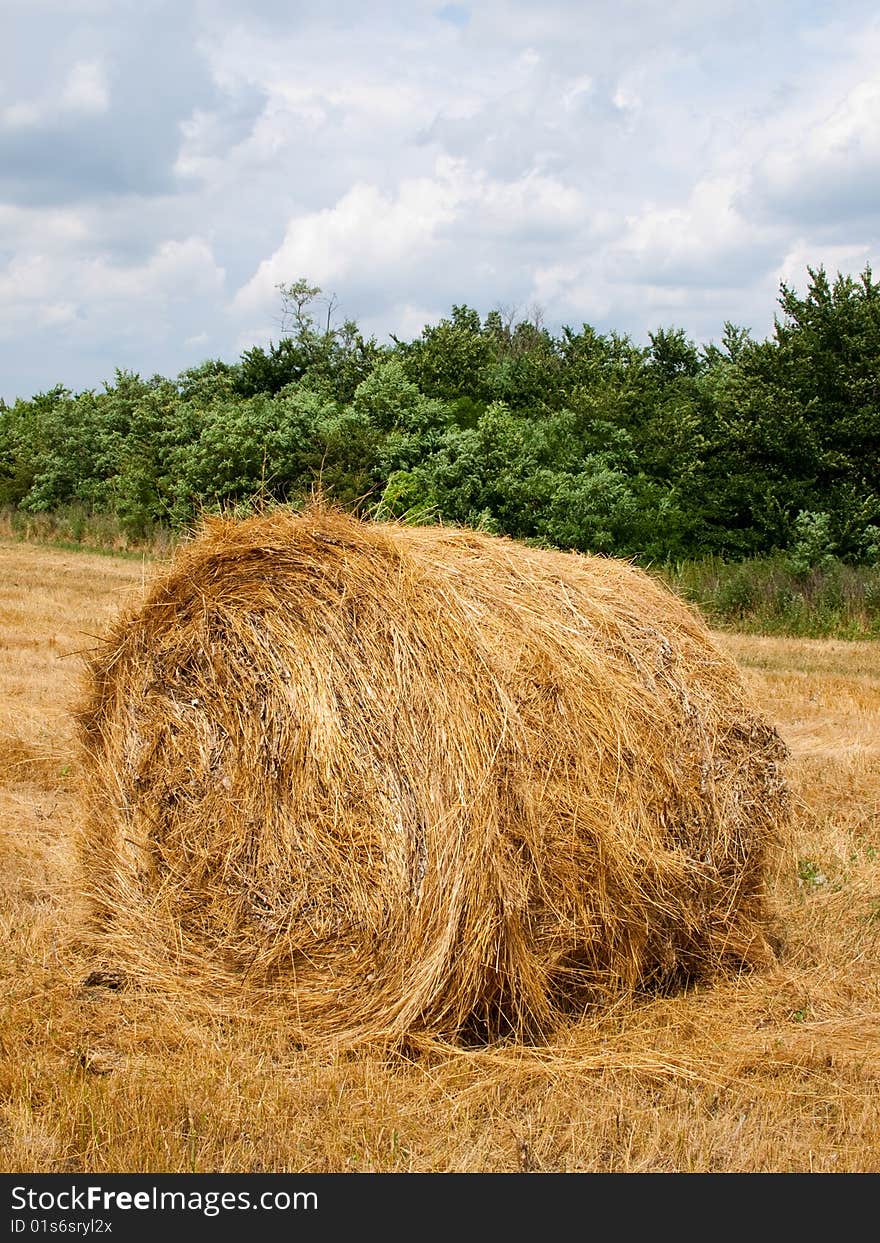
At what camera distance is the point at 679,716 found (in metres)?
5.52

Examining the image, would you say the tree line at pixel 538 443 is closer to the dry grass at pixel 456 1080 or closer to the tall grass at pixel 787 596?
the tall grass at pixel 787 596

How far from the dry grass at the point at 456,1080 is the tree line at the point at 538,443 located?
57.0ft

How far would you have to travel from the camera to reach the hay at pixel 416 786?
16.1 ft

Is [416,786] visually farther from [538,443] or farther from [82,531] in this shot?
[82,531]

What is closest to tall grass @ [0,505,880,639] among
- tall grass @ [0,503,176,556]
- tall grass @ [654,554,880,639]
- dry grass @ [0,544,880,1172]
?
tall grass @ [654,554,880,639]

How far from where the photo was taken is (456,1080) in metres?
4.63

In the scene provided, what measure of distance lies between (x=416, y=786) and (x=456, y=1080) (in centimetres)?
119

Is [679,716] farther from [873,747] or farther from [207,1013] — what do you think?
[873,747]

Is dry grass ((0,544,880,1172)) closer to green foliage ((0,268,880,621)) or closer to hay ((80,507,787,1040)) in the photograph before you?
hay ((80,507,787,1040))

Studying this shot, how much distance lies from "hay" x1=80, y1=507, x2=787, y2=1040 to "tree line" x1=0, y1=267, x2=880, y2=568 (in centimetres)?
1664

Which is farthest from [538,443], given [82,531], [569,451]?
[82,531]

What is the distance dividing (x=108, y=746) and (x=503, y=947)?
2.45 m

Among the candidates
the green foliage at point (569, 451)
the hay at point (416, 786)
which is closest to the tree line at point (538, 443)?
the green foliage at point (569, 451)

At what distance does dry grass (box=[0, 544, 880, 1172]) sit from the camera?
4059mm
